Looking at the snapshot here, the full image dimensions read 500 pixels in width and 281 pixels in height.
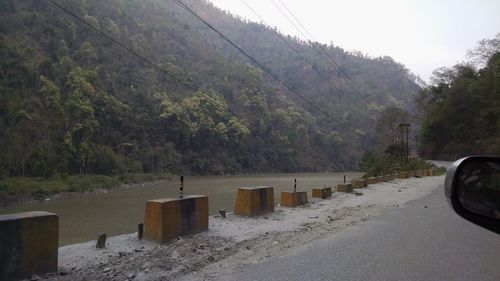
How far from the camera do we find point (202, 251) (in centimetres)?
757

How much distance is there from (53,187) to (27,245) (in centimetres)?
3939

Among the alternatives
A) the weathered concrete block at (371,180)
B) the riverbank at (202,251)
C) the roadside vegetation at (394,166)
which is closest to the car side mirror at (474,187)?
the riverbank at (202,251)

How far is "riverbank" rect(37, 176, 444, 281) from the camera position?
20.6 feet

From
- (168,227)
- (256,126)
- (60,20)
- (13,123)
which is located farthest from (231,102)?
(168,227)

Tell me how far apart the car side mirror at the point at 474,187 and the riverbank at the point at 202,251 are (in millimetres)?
4327

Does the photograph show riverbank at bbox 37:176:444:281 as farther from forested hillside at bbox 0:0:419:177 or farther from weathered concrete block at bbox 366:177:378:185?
forested hillside at bbox 0:0:419:177

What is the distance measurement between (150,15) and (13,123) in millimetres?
93160

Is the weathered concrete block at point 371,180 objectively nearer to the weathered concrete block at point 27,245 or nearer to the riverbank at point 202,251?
the riverbank at point 202,251

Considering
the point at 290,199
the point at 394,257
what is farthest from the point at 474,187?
the point at 290,199

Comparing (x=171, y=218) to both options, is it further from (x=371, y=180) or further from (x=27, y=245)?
(x=371, y=180)

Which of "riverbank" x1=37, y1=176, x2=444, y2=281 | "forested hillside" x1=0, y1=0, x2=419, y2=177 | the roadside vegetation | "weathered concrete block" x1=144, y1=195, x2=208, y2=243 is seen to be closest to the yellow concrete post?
"riverbank" x1=37, y1=176, x2=444, y2=281

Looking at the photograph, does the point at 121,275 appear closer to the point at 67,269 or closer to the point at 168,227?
the point at 67,269

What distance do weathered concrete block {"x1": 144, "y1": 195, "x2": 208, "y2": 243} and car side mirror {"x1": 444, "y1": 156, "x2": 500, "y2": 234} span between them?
256 inches

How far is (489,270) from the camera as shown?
5777 millimetres
